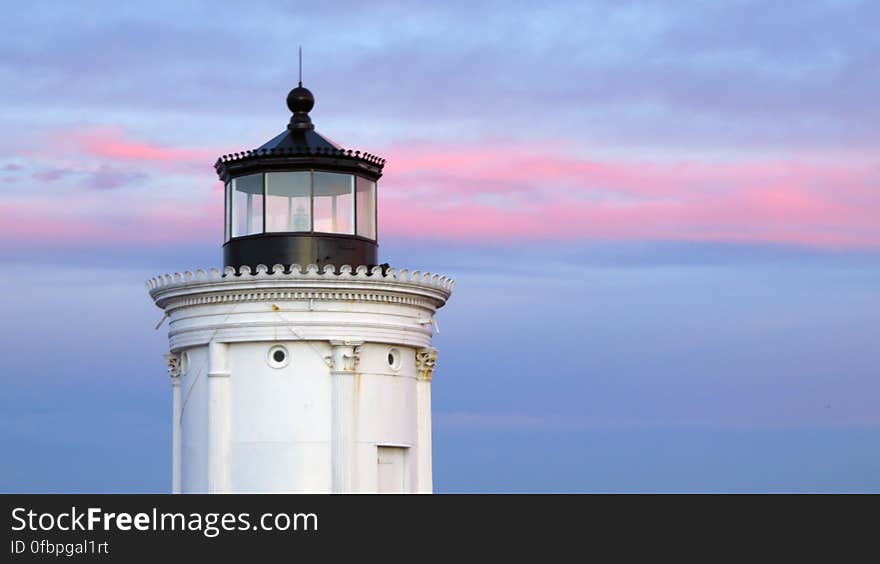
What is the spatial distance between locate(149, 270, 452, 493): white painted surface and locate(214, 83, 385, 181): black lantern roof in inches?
89.2

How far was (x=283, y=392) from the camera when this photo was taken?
4816cm

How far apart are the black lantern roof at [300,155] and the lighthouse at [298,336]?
3cm

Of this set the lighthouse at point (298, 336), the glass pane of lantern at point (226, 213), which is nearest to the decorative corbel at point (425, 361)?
the lighthouse at point (298, 336)

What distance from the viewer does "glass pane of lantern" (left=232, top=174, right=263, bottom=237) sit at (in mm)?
48969

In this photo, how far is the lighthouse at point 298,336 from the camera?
48.1 meters

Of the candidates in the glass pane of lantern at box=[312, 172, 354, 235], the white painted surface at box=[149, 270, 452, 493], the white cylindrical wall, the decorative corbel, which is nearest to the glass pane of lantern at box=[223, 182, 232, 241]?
the white painted surface at box=[149, 270, 452, 493]

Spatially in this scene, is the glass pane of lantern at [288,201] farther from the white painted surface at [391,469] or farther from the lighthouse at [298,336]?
the white painted surface at [391,469]

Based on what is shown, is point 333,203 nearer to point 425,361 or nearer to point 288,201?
point 288,201

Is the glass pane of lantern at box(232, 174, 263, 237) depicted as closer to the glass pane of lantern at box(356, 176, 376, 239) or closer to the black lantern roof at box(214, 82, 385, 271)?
the black lantern roof at box(214, 82, 385, 271)

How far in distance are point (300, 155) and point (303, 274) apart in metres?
2.41
